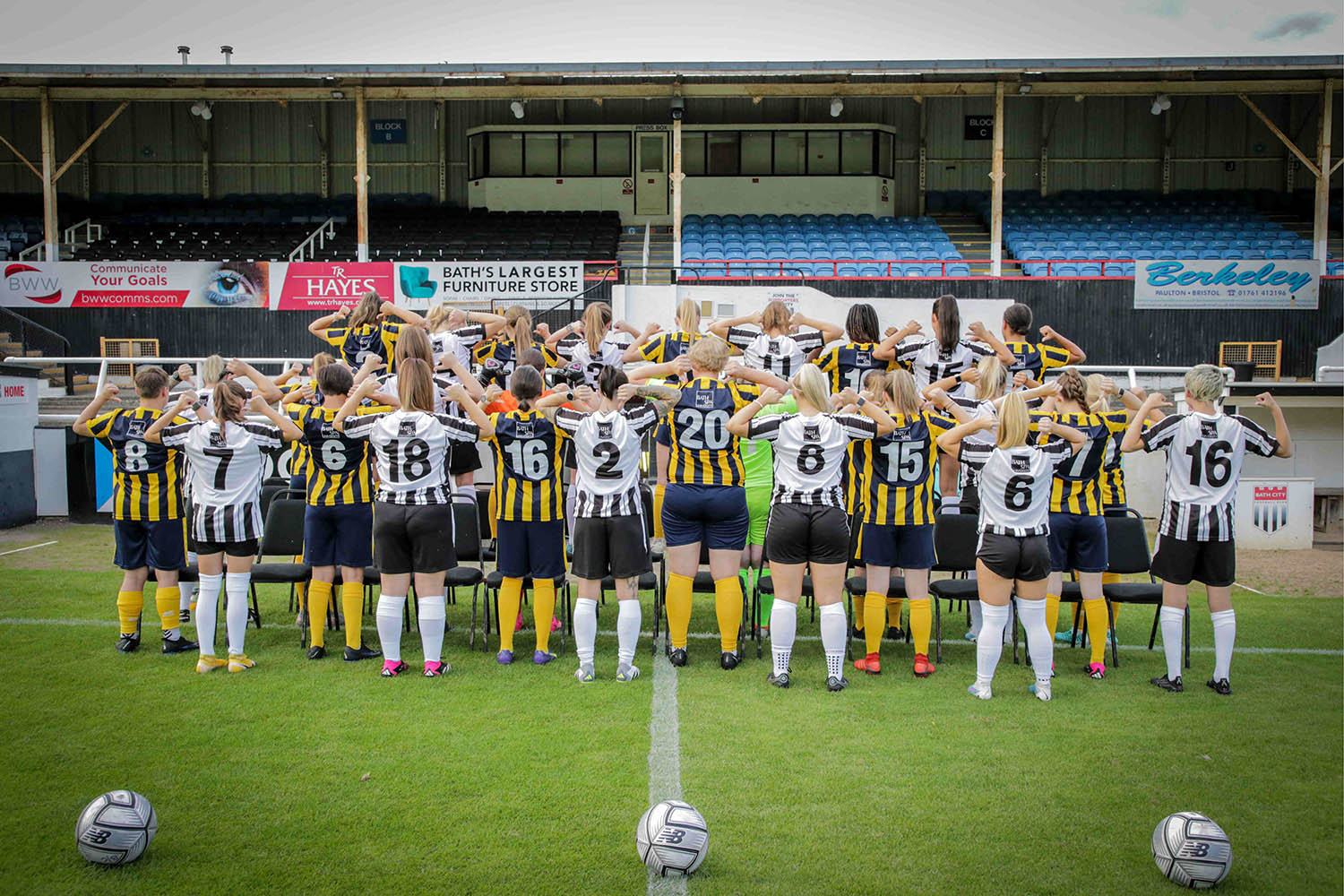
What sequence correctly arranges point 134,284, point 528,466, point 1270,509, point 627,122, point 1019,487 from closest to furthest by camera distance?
point 1019,487, point 528,466, point 1270,509, point 134,284, point 627,122

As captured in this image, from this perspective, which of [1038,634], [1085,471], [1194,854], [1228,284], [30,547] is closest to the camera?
[1194,854]

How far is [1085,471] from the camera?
20.9ft

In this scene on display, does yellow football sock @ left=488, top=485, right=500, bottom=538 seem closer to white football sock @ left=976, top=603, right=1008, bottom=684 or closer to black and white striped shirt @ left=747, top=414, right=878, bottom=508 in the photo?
black and white striped shirt @ left=747, top=414, right=878, bottom=508

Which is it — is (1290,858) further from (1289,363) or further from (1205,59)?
(1205,59)

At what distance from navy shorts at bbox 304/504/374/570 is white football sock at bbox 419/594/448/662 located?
2.03ft

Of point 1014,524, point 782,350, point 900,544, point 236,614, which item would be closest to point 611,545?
point 900,544

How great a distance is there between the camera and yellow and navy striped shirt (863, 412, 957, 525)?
635 cm

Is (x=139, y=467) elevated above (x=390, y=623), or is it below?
above

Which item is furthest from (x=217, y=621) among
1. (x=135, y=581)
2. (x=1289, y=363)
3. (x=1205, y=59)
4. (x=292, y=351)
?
(x=1205, y=59)

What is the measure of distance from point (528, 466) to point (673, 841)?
295 cm

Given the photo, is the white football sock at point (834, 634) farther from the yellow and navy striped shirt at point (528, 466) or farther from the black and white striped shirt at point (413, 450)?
the black and white striped shirt at point (413, 450)

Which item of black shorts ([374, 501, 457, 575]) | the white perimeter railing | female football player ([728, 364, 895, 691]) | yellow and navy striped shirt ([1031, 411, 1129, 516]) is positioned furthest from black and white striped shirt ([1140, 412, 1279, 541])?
the white perimeter railing

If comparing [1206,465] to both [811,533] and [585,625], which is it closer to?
[811,533]

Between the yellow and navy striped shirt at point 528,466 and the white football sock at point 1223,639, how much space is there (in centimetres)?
385
